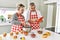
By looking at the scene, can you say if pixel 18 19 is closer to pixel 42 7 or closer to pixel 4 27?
pixel 4 27

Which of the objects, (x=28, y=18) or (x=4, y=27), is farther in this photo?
(x=4, y=27)

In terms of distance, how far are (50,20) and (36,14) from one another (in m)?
0.71

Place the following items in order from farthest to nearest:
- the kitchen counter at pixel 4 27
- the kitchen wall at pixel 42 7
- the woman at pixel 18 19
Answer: the kitchen wall at pixel 42 7 < the kitchen counter at pixel 4 27 < the woman at pixel 18 19

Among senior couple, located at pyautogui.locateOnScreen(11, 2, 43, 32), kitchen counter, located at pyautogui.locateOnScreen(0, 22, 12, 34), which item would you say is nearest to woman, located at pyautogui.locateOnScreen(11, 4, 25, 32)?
senior couple, located at pyautogui.locateOnScreen(11, 2, 43, 32)

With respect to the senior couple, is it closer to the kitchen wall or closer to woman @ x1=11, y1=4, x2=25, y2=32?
woman @ x1=11, y1=4, x2=25, y2=32

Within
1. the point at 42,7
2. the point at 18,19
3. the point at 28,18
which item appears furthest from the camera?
the point at 42,7

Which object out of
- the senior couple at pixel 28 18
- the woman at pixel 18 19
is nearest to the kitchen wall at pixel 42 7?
the senior couple at pixel 28 18

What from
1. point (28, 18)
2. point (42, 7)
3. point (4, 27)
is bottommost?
point (4, 27)

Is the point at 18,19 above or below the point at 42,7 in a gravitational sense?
below

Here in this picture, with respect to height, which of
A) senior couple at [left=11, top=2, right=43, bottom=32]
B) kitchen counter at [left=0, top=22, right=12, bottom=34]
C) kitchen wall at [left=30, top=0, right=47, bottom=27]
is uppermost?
kitchen wall at [left=30, top=0, right=47, bottom=27]

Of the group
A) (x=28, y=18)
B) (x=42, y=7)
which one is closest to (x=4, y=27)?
(x=28, y=18)

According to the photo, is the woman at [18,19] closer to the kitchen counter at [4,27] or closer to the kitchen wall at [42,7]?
the kitchen counter at [4,27]

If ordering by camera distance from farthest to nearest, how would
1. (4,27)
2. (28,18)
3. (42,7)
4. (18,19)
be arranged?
(42,7), (4,27), (28,18), (18,19)

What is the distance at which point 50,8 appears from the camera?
2.63 metres
